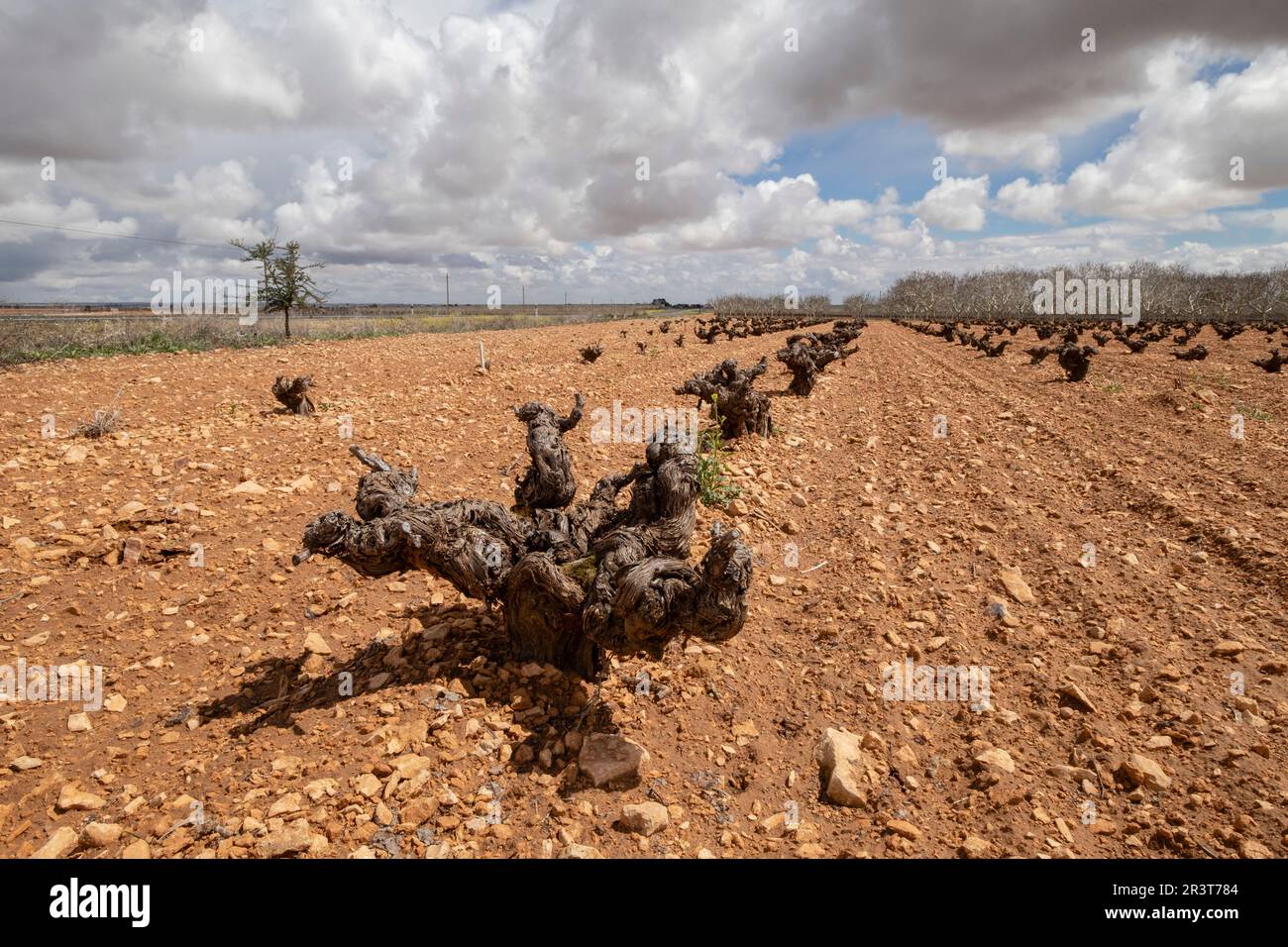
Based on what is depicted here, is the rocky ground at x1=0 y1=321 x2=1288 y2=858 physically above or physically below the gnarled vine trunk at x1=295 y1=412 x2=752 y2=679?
below

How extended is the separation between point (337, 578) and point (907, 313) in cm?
15452

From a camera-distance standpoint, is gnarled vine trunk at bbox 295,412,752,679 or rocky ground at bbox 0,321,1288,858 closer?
rocky ground at bbox 0,321,1288,858

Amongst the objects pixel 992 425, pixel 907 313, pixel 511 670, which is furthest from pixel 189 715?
pixel 907 313

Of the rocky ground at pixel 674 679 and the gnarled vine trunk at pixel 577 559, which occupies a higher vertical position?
the gnarled vine trunk at pixel 577 559

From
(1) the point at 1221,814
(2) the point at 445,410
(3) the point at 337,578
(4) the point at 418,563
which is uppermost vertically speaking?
(2) the point at 445,410

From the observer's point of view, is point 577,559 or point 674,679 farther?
point 674,679

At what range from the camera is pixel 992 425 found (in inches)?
500

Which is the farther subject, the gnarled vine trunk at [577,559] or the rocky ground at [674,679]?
the gnarled vine trunk at [577,559]

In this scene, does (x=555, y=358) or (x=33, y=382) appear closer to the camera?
(x=33, y=382)

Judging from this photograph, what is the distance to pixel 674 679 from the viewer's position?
4.36 m

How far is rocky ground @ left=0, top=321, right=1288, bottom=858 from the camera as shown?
313 cm

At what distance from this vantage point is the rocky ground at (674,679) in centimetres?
313

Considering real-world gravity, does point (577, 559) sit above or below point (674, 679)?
above

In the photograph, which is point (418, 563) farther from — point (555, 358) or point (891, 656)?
point (555, 358)
